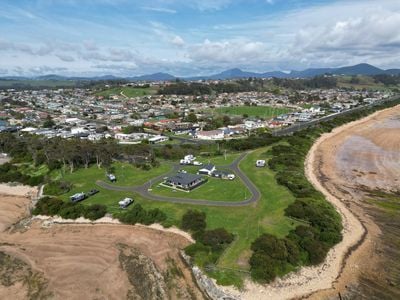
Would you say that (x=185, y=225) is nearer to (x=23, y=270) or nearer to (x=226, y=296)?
(x=226, y=296)

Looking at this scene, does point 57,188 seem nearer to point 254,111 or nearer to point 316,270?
point 316,270

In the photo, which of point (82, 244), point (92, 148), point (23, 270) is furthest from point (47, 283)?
point (92, 148)

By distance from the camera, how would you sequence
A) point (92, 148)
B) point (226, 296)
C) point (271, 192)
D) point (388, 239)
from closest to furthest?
point (226, 296) < point (388, 239) < point (271, 192) < point (92, 148)

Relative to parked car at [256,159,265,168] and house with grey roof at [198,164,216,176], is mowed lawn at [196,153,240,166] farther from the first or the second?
parked car at [256,159,265,168]

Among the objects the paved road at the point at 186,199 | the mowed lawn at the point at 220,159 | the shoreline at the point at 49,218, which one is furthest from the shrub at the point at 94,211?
the mowed lawn at the point at 220,159

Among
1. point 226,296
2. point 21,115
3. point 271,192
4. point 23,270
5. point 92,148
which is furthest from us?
point 21,115

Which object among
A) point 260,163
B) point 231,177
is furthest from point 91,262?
point 260,163

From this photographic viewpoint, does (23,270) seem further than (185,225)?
No
